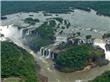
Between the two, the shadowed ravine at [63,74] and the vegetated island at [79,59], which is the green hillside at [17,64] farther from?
the vegetated island at [79,59]

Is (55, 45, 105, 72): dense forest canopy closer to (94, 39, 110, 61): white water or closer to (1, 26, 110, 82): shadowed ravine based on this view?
(1, 26, 110, 82): shadowed ravine

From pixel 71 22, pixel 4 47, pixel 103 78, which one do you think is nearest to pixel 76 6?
pixel 71 22

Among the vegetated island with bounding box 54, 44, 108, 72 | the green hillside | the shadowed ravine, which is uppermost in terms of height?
the green hillside

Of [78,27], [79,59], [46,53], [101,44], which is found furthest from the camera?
[78,27]

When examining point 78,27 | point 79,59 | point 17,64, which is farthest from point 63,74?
point 78,27

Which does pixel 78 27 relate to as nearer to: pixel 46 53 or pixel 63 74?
pixel 46 53

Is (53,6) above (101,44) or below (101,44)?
below

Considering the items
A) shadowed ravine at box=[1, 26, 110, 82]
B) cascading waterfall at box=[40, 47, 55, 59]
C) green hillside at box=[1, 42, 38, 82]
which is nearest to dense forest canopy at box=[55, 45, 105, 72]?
shadowed ravine at box=[1, 26, 110, 82]

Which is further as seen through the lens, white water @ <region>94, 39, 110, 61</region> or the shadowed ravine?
white water @ <region>94, 39, 110, 61</region>

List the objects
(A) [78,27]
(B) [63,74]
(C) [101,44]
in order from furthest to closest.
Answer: (A) [78,27], (C) [101,44], (B) [63,74]
